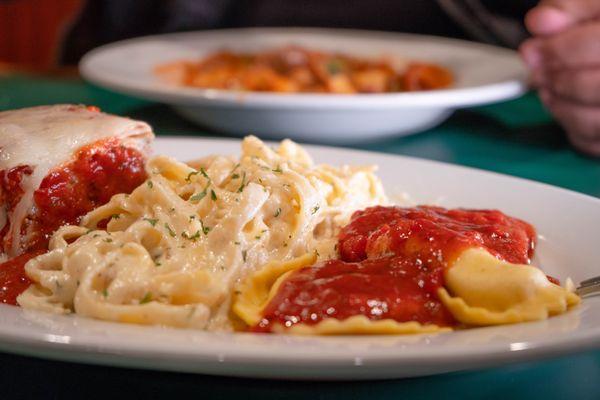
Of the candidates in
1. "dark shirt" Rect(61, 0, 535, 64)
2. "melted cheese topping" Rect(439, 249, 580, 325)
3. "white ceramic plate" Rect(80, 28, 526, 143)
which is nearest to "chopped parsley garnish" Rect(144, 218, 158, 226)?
"melted cheese topping" Rect(439, 249, 580, 325)

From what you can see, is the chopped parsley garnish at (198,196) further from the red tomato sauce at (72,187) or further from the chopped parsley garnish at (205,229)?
the red tomato sauce at (72,187)

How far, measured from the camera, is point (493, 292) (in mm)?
2084

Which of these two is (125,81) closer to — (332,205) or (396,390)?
(332,205)

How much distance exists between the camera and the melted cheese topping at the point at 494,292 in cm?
197

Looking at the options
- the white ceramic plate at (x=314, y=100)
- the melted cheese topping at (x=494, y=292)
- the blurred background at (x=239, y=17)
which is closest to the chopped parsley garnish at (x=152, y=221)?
the melted cheese topping at (x=494, y=292)

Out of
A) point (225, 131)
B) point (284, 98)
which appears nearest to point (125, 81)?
point (225, 131)

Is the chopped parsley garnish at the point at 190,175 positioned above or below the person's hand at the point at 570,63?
below

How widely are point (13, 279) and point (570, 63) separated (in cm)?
339

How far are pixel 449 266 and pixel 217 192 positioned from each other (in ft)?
2.57

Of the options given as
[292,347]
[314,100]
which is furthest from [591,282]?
[314,100]

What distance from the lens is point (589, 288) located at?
2223 millimetres

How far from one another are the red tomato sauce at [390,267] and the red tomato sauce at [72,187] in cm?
77

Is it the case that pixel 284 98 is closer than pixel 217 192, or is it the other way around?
pixel 217 192

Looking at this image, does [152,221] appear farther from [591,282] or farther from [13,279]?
[591,282]
